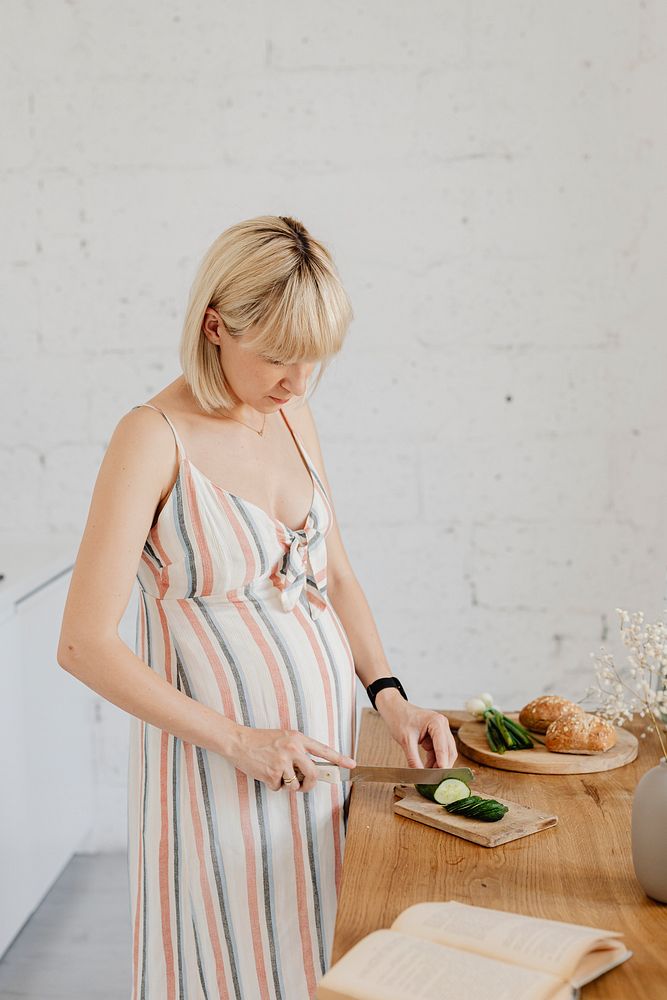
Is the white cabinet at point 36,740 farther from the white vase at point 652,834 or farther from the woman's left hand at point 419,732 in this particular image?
the white vase at point 652,834

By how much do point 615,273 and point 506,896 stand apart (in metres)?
1.94

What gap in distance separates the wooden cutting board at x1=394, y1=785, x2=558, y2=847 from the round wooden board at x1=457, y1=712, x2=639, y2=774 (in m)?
0.13

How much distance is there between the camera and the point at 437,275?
106 inches

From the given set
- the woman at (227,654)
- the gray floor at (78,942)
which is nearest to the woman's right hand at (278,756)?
the woman at (227,654)

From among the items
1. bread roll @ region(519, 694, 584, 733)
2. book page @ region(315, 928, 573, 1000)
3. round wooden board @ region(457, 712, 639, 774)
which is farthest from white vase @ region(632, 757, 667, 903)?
bread roll @ region(519, 694, 584, 733)

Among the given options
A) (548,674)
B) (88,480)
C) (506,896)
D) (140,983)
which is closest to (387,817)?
(506,896)

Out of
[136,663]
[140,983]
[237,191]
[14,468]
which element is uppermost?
[237,191]

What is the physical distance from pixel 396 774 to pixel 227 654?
0.29m

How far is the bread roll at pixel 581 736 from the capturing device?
152 cm

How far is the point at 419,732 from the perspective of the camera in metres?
1.52

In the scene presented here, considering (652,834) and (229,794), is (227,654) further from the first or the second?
(652,834)

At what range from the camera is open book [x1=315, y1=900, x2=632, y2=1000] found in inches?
34.9

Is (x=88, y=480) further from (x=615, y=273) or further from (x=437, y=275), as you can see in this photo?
(x=615, y=273)

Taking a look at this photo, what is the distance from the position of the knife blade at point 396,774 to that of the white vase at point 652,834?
11.0 inches
